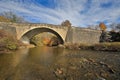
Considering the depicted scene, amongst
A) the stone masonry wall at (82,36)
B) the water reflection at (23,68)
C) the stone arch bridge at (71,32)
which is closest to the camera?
the water reflection at (23,68)

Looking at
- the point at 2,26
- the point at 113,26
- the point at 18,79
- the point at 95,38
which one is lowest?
the point at 18,79

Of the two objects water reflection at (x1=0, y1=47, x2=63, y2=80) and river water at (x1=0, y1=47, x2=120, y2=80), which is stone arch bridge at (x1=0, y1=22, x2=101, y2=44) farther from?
river water at (x1=0, y1=47, x2=120, y2=80)

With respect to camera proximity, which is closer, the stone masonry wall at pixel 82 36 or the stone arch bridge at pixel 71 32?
the stone arch bridge at pixel 71 32

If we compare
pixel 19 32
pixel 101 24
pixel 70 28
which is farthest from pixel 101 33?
pixel 101 24

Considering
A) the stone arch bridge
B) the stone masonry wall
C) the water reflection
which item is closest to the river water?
the water reflection

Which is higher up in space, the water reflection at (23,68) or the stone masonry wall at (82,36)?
the stone masonry wall at (82,36)

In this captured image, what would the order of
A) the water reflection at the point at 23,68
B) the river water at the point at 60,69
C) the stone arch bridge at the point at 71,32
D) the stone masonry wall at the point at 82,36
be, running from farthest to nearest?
the stone masonry wall at the point at 82,36 → the stone arch bridge at the point at 71,32 → the water reflection at the point at 23,68 → the river water at the point at 60,69

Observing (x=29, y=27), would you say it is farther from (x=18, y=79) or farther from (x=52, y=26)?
(x=18, y=79)

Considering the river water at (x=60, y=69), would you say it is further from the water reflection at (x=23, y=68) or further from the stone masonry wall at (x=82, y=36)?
the stone masonry wall at (x=82, y=36)

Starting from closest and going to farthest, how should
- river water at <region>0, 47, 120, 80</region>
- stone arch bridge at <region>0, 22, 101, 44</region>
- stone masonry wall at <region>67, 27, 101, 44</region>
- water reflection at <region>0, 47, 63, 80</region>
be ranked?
river water at <region>0, 47, 120, 80</region>
water reflection at <region>0, 47, 63, 80</region>
stone arch bridge at <region>0, 22, 101, 44</region>
stone masonry wall at <region>67, 27, 101, 44</region>

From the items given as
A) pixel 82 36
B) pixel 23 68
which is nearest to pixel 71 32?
pixel 82 36

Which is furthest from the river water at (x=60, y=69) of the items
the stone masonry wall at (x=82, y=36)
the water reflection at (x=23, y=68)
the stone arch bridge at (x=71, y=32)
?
the stone arch bridge at (x=71, y=32)

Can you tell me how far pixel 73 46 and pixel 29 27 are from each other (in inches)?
459

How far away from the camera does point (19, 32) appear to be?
27.4 meters
